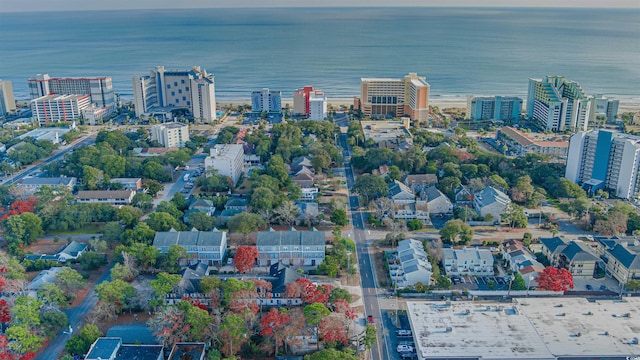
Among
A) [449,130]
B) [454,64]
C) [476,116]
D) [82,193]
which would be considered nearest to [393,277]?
[82,193]

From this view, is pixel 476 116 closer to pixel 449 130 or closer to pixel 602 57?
pixel 449 130

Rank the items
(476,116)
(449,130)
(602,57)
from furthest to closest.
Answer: (602,57)
(476,116)
(449,130)

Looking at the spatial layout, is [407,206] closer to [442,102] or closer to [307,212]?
[307,212]

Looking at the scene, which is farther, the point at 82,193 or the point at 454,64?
the point at 454,64

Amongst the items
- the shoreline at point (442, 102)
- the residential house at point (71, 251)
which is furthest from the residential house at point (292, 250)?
the shoreline at point (442, 102)

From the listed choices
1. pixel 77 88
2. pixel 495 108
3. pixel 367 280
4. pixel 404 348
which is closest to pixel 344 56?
pixel 495 108

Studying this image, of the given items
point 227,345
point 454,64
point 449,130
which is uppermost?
point 454,64

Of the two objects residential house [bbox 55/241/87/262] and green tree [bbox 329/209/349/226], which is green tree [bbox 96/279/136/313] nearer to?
residential house [bbox 55/241/87/262]
